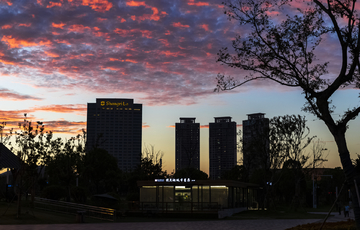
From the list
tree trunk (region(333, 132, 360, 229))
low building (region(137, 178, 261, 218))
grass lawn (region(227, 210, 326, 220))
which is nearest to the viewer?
tree trunk (region(333, 132, 360, 229))

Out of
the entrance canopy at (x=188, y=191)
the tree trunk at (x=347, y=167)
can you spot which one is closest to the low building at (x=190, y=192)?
the entrance canopy at (x=188, y=191)

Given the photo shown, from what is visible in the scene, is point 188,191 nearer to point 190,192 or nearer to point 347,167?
point 190,192

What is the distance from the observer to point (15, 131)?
108 ft

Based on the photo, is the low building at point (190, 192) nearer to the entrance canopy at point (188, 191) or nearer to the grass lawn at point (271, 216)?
the entrance canopy at point (188, 191)

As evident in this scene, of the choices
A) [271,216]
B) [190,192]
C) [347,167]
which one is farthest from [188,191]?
[347,167]

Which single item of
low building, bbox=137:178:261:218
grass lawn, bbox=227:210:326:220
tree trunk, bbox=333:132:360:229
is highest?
tree trunk, bbox=333:132:360:229

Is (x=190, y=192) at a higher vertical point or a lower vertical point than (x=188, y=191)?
lower

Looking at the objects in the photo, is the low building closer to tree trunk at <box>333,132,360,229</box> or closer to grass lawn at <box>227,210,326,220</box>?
grass lawn at <box>227,210,326,220</box>

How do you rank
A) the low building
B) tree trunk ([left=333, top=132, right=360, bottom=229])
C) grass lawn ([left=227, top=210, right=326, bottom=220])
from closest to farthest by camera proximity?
tree trunk ([left=333, top=132, right=360, bottom=229]), grass lawn ([left=227, top=210, right=326, bottom=220]), the low building

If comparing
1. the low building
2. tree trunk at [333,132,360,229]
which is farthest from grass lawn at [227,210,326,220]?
tree trunk at [333,132,360,229]

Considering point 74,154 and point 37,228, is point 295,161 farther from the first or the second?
point 37,228

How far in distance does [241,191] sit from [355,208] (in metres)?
36.1

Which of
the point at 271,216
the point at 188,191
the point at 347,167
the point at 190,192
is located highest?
the point at 347,167

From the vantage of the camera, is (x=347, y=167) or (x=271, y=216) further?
(x=271, y=216)
